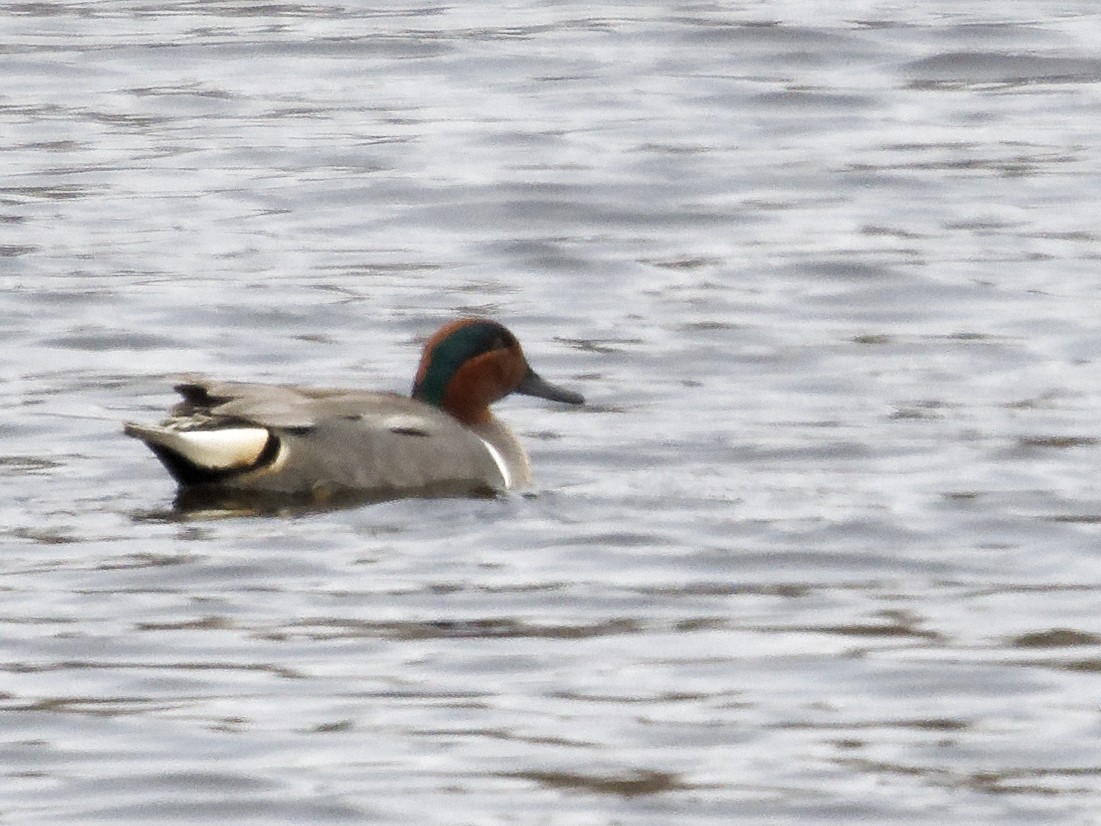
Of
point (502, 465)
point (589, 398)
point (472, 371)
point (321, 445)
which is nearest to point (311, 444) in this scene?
point (321, 445)

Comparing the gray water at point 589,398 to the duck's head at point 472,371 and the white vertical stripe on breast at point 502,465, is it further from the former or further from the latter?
the duck's head at point 472,371

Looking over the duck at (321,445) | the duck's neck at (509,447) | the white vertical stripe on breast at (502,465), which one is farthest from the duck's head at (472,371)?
the white vertical stripe on breast at (502,465)

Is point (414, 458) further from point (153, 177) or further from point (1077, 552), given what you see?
point (153, 177)

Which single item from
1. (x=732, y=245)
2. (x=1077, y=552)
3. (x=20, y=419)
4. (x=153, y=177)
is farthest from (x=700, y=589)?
(x=153, y=177)


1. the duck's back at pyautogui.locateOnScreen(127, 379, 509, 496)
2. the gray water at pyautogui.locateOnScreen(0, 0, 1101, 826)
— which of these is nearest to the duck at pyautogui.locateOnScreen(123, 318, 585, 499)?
the duck's back at pyautogui.locateOnScreen(127, 379, 509, 496)

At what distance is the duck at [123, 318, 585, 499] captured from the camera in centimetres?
1071

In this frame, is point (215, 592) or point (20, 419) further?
point (20, 419)

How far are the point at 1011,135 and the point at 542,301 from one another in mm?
4451

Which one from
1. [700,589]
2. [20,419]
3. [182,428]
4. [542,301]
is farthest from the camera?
[542,301]

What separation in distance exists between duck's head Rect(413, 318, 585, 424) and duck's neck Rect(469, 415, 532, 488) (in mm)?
84

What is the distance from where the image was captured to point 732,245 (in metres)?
15.4

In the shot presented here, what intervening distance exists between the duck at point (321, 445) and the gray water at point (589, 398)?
0.22 meters

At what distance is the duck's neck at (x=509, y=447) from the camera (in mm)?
11070

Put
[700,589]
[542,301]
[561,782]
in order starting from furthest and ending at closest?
1. [542,301]
2. [700,589]
3. [561,782]
